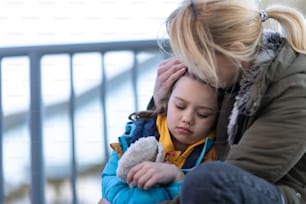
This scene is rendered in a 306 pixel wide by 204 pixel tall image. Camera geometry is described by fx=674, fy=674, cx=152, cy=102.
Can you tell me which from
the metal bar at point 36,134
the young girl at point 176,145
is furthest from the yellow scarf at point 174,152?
the metal bar at point 36,134

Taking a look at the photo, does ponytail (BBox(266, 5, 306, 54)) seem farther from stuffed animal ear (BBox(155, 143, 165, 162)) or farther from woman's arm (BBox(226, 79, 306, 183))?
stuffed animal ear (BBox(155, 143, 165, 162))

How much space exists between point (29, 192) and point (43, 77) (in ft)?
1.41

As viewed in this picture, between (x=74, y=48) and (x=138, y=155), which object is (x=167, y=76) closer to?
(x=138, y=155)

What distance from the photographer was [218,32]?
168cm

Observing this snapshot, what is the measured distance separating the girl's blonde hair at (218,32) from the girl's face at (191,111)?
7cm

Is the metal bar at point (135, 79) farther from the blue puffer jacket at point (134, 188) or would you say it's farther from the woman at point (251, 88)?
the woman at point (251, 88)

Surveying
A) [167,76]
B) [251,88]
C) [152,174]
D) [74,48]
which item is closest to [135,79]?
[74,48]

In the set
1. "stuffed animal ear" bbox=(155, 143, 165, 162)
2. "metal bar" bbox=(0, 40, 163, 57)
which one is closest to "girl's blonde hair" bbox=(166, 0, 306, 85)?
"stuffed animal ear" bbox=(155, 143, 165, 162)

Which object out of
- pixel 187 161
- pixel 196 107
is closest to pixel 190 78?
pixel 196 107

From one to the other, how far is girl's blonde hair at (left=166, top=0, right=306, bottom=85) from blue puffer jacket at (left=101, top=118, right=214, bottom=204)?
264 millimetres

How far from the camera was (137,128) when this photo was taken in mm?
1924

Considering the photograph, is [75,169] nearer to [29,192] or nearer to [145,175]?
[29,192]

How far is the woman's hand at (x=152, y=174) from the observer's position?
5.64ft

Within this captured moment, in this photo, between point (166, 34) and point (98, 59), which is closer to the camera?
point (166, 34)
